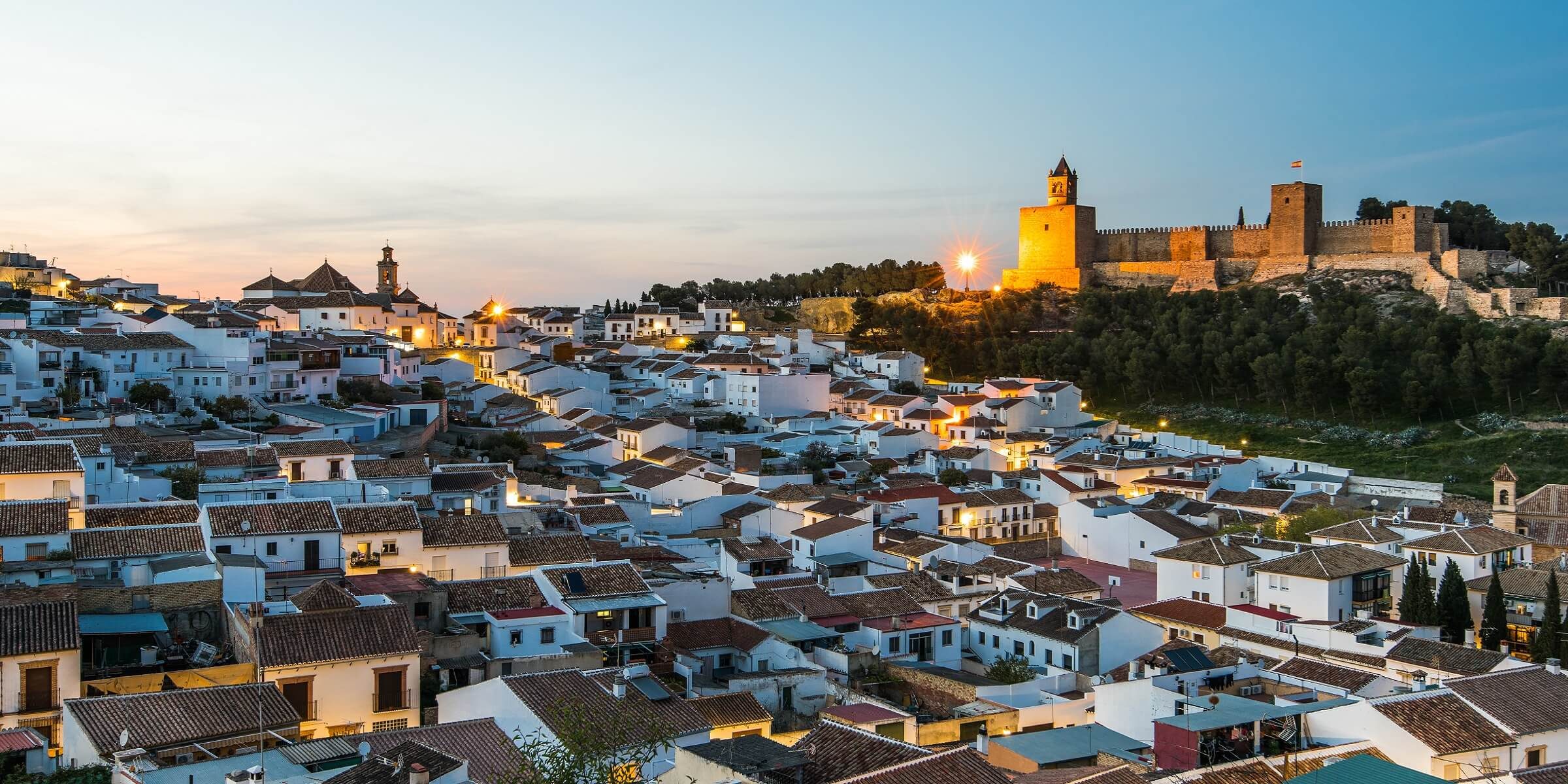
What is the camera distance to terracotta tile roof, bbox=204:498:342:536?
1237 centimetres

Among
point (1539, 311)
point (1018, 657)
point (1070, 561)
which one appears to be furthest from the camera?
point (1539, 311)

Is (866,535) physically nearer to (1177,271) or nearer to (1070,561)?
(1070,561)

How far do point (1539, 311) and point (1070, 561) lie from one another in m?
23.4

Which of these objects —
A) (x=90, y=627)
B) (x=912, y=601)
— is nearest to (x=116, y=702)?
(x=90, y=627)

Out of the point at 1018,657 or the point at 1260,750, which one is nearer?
the point at 1260,750

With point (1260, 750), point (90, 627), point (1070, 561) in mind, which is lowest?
point (1070, 561)

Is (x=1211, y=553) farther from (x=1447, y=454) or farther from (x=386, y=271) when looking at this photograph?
(x=386, y=271)

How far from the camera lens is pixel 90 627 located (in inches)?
400

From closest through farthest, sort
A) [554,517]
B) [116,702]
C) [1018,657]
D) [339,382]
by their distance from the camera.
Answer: [116,702] → [1018,657] → [554,517] → [339,382]

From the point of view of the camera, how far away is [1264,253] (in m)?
47.2

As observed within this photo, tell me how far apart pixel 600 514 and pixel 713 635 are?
5410 millimetres

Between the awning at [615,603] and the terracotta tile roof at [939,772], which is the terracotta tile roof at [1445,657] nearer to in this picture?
the terracotta tile roof at [939,772]

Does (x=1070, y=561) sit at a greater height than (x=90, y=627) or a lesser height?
lesser

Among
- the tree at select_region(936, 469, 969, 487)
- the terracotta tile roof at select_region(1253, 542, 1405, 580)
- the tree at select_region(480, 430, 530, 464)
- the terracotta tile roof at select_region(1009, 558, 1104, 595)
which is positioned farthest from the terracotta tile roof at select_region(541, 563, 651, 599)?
the tree at select_region(936, 469, 969, 487)
